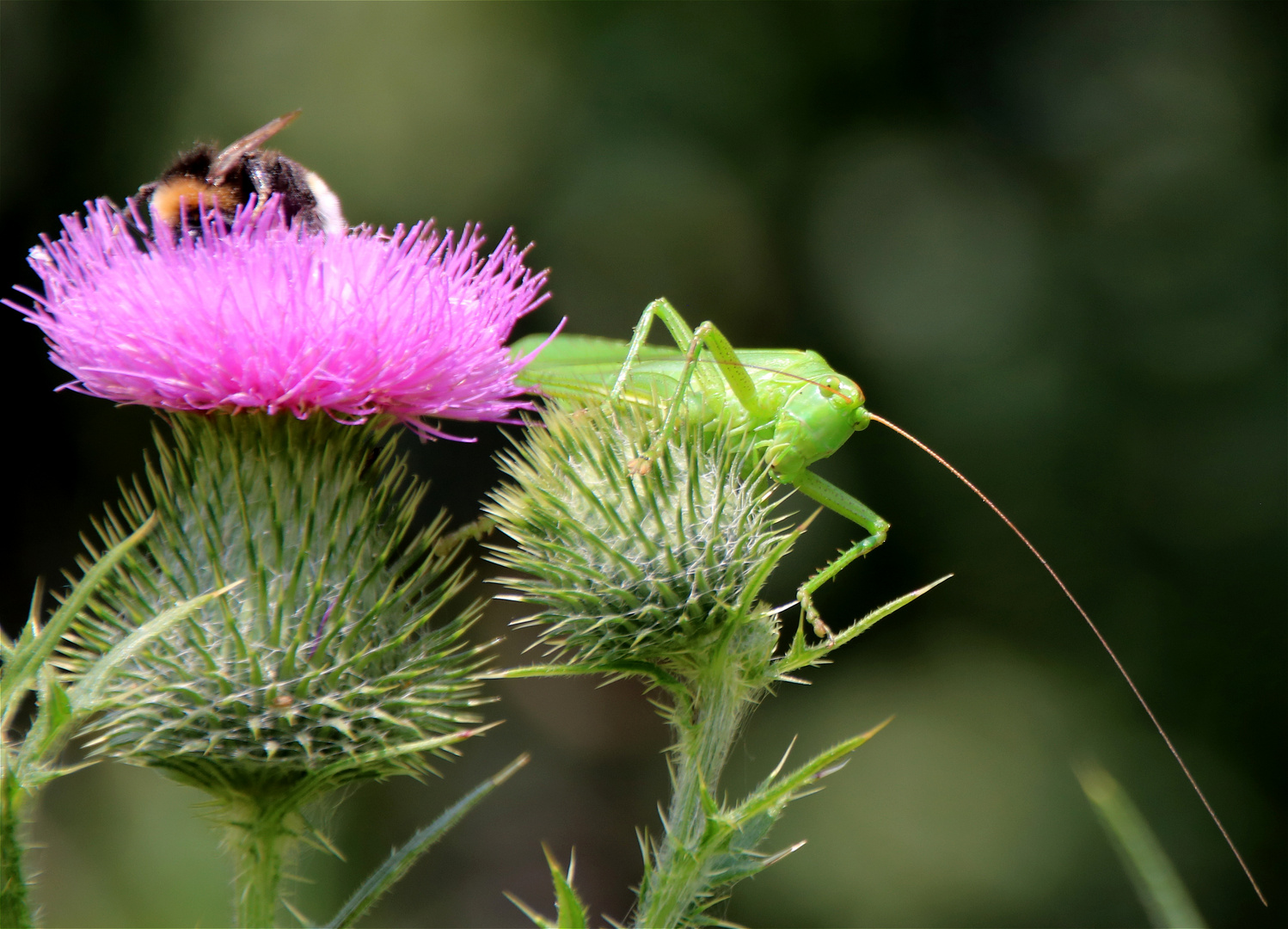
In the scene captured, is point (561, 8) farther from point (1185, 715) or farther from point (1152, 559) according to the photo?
point (1185, 715)

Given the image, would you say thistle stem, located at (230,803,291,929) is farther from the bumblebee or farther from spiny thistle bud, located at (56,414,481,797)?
the bumblebee

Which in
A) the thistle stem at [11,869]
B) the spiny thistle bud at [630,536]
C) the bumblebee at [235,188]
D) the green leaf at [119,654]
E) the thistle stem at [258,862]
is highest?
the bumblebee at [235,188]

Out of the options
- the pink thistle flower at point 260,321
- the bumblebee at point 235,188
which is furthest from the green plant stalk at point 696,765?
the bumblebee at point 235,188

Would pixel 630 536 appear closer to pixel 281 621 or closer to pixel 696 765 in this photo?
pixel 696 765

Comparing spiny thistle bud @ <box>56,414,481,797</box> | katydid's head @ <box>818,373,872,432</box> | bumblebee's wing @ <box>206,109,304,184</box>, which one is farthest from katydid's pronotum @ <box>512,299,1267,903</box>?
bumblebee's wing @ <box>206,109,304,184</box>

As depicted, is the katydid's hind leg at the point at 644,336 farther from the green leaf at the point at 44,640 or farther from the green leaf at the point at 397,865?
the green leaf at the point at 44,640

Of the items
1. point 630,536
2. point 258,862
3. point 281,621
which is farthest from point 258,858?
point 630,536
